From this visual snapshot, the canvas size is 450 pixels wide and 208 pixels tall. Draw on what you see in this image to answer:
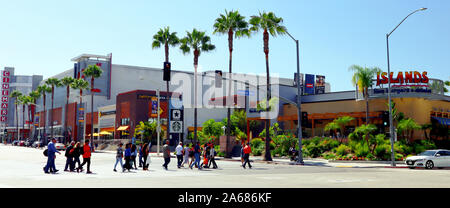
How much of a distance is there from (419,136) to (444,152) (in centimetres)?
1674

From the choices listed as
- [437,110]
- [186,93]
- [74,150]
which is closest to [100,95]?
[186,93]

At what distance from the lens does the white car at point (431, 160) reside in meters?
27.8

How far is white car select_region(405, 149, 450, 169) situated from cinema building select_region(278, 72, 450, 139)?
1465cm

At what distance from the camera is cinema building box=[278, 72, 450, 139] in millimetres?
46188

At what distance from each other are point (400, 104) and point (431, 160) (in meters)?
20.6

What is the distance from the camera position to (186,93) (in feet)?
285

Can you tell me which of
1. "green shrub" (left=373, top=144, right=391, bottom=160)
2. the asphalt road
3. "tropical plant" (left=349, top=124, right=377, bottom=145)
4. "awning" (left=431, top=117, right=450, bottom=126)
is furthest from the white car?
"awning" (left=431, top=117, right=450, bottom=126)

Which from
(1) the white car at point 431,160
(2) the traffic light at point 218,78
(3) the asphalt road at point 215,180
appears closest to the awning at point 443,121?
(1) the white car at point 431,160

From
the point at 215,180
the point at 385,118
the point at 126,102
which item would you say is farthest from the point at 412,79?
the point at 126,102

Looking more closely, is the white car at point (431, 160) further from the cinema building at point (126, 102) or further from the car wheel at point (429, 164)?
the cinema building at point (126, 102)

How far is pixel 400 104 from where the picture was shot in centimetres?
4719

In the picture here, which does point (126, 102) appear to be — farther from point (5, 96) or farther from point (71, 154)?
point (5, 96)

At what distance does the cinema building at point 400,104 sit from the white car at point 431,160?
14645mm

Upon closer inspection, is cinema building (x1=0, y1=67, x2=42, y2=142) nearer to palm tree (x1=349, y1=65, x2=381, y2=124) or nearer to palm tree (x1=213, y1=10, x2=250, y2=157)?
palm tree (x1=213, y1=10, x2=250, y2=157)
